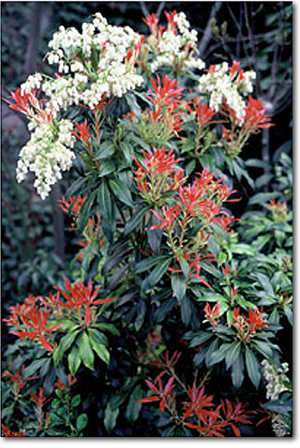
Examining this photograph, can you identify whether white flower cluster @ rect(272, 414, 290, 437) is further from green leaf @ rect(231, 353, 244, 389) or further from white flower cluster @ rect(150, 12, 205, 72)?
white flower cluster @ rect(150, 12, 205, 72)

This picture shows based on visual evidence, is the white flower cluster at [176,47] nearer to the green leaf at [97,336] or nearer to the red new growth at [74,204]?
the red new growth at [74,204]

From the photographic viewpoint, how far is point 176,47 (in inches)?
77.4

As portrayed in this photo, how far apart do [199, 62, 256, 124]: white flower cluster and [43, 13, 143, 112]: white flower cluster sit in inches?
12.6

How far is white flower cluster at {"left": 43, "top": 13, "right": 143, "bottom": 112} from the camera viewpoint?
1595 millimetres

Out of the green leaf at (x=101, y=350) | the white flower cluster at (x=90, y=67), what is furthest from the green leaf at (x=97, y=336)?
the white flower cluster at (x=90, y=67)

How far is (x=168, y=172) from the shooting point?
1.64 m

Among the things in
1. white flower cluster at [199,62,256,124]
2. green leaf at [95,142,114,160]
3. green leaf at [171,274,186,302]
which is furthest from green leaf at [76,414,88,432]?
white flower cluster at [199,62,256,124]

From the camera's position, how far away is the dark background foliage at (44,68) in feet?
9.71

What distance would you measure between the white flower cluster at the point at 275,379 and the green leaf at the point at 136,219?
1.85ft

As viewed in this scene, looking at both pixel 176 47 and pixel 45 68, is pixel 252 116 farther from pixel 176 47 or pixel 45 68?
pixel 45 68

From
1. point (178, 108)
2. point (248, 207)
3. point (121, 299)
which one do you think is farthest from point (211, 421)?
point (248, 207)

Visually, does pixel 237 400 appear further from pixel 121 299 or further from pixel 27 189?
pixel 27 189

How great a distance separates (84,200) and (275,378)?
0.78 metres

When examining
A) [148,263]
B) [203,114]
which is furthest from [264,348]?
[203,114]
